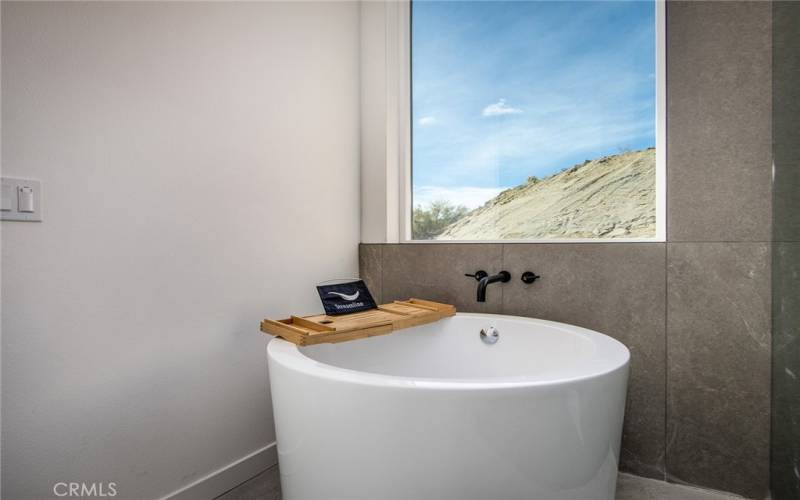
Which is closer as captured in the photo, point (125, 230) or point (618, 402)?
point (618, 402)

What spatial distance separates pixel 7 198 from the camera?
3.23 ft

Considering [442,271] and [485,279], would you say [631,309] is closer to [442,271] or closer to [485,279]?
[485,279]

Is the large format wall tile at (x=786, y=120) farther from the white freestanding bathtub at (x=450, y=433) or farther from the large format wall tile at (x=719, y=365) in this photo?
the white freestanding bathtub at (x=450, y=433)

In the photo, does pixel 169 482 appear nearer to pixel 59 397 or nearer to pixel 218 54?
pixel 59 397

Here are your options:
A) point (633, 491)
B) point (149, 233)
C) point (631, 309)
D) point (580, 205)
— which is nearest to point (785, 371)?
point (631, 309)

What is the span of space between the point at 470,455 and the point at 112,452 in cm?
105

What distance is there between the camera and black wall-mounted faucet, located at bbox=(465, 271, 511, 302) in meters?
1.69

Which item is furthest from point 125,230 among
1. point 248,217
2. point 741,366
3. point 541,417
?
point 741,366

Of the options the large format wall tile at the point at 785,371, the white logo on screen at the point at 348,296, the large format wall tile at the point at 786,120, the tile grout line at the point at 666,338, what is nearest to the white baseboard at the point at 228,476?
the white logo on screen at the point at 348,296

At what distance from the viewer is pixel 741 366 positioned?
4.69ft

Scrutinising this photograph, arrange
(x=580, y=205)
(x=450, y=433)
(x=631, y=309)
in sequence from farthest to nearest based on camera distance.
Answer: (x=580, y=205) → (x=631, y=309) → (x=450, y=433)

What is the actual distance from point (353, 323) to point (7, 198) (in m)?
Answer: 0.98

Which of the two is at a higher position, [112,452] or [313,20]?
[313,20]

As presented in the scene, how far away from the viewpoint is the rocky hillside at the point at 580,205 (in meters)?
1.73
